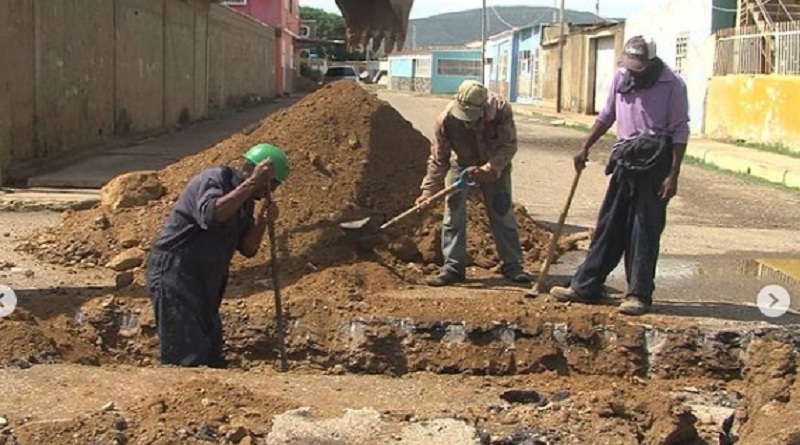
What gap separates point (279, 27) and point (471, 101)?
41.8 meters

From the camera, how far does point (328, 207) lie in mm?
7984

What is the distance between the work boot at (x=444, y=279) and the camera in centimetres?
719

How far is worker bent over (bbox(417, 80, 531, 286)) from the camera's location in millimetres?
6773

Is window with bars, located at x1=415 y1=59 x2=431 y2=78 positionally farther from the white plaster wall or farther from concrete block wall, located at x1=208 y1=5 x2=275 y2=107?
the white plaster wall

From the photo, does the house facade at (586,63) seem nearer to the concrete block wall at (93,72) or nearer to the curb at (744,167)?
the curb at (744,167)

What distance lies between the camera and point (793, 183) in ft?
48.6

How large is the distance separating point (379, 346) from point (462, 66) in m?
62.4

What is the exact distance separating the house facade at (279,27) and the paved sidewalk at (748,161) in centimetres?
2541

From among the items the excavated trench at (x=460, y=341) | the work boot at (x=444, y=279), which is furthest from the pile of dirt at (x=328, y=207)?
the excavated trench at (x=460, y=341)

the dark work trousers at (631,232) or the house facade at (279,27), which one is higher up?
the house facade at (279,27)

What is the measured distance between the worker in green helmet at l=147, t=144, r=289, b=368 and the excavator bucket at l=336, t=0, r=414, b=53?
11.9 feet

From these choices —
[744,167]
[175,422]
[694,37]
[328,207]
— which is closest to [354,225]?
[328,207]

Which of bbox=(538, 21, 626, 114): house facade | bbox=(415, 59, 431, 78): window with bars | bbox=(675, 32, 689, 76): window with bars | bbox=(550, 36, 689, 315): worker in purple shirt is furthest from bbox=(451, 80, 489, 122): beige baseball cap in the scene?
bbox=(415, 59, 431, 78): window with bars

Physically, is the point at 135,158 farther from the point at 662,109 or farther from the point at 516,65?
the point at 516,65
